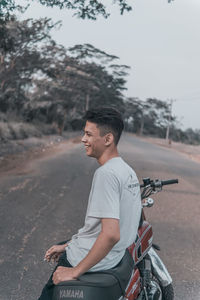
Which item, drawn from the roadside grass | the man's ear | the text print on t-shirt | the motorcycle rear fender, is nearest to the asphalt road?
the motorcycle rear fender

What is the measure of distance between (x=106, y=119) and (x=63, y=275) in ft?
2.71

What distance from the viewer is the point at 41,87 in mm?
35000

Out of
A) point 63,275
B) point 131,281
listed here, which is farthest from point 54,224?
point 63,275

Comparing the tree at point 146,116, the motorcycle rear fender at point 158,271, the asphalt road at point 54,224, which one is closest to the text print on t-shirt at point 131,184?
the motorcycle rear fender at point 158,271

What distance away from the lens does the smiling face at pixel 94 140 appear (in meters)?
2.07

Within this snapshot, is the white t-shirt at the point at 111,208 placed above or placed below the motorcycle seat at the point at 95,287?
above

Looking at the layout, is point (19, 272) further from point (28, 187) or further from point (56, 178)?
point (56, 178)

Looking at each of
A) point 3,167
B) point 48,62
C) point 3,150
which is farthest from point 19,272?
point 48,62

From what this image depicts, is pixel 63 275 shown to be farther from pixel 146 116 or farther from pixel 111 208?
pixel 146 116

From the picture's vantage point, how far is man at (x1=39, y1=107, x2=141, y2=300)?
1875 millimetres

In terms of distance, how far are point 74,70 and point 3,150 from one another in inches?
723

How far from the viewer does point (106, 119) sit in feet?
6.73

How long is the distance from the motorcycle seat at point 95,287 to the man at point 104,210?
4 centimetres

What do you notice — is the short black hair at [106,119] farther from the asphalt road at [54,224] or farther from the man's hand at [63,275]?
the asphalt road at [54,224]
